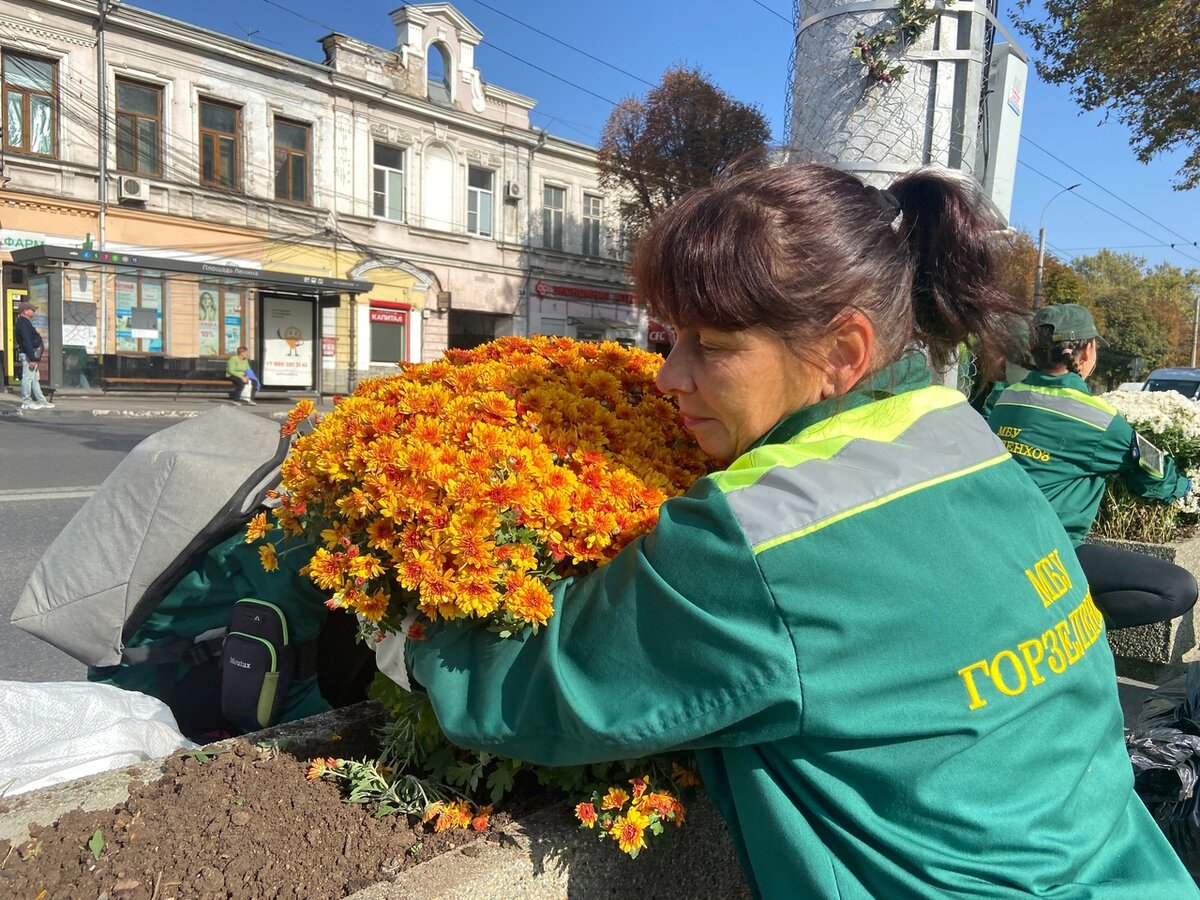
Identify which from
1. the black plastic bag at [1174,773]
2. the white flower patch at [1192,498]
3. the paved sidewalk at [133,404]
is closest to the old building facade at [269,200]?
the paved sidewalk at [133,404]

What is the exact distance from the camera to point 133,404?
59.4 feet

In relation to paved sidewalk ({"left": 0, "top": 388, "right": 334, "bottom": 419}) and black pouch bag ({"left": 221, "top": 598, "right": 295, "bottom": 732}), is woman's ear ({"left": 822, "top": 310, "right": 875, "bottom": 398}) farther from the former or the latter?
paved sidewalk ({"left": 0, "top": 388, "right": 334, "bottom": 419})

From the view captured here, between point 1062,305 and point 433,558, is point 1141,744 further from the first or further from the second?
point 1062,305

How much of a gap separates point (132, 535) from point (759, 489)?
6.32 ft

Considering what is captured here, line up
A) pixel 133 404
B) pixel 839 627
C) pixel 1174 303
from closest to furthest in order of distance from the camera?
pixel 839 627 → pixel 133 404 → pixel 1174 303

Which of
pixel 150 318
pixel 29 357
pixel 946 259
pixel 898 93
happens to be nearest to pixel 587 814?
pixel 946 259

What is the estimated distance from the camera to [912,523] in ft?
3.41

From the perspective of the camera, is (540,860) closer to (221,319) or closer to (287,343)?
(221,319)

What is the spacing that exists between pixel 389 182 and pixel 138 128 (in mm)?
6561

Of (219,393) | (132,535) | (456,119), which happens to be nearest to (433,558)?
(132,535)

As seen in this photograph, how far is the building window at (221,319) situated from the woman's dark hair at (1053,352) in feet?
68.3

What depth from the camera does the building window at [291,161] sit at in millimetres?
22438

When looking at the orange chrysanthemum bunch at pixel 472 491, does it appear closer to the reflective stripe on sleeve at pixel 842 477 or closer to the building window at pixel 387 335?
the reflective stripe on sleeve at pixel 842 477

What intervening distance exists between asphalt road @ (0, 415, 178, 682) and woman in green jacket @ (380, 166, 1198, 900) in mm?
3052
